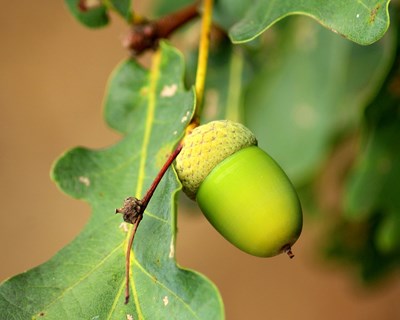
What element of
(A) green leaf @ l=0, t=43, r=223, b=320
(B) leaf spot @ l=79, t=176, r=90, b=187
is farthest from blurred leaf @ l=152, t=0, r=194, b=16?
(B) leaf spot @ l=79, t=176, r=90, b=187

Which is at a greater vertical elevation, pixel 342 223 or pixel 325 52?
pixel 325 52

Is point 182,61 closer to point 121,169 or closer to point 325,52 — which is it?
point 121,169

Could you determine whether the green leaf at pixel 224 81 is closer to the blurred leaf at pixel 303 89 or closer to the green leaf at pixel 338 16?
the blurred leaf at pixel 303 89

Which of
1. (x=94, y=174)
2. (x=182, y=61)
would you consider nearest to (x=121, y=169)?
(x=94, y=174)

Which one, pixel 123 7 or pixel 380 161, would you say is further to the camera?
pixel 380 161

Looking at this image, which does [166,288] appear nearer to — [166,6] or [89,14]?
[89,14]

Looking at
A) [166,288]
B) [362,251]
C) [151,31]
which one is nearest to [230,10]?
[151,31]

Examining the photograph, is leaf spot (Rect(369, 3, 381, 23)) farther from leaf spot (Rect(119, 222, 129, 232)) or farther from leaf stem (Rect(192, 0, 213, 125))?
leaf spot (Rect(119, 222, 129, 232))
